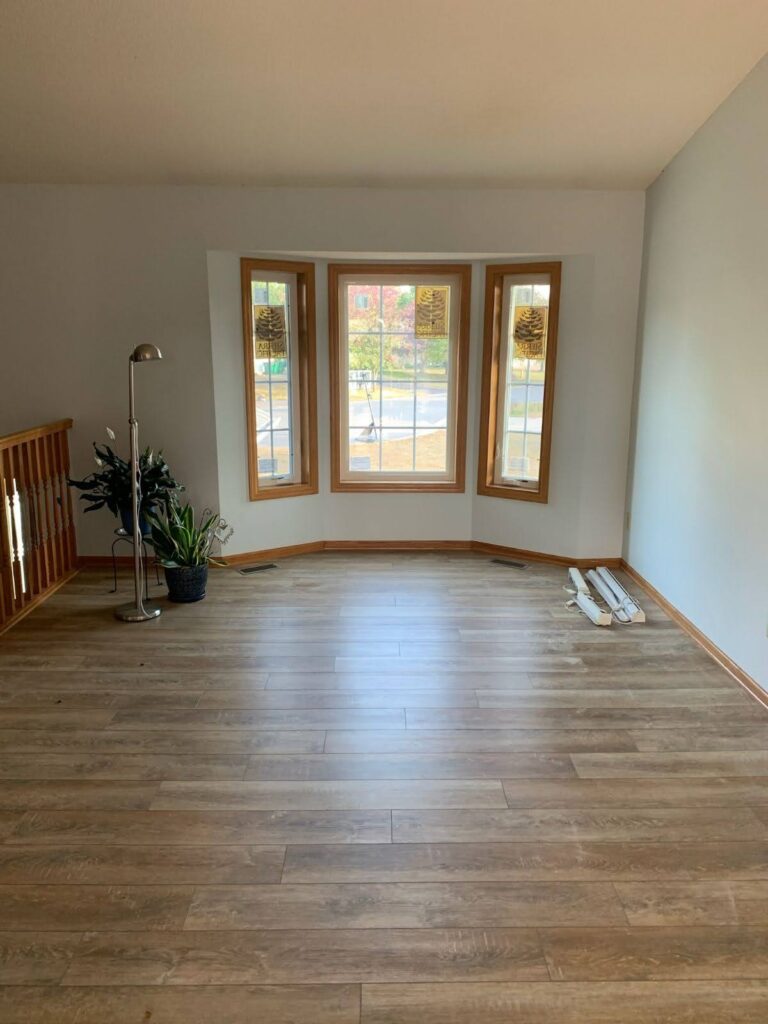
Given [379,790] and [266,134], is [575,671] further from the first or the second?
[266,134]

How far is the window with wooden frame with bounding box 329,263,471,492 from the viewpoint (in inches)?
199

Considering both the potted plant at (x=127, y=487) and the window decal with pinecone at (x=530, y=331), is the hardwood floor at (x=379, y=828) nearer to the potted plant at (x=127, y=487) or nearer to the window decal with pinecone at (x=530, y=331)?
the potted plant at (x=127, y=487)

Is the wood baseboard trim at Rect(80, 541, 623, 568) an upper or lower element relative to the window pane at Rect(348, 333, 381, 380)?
lower

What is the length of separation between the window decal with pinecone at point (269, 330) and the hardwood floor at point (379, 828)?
7.05 feet

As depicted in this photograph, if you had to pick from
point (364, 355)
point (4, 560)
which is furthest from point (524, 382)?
point (4, 560)

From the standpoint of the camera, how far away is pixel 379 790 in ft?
8.00

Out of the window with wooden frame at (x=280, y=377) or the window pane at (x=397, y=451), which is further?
the window pane at (x=397, y=451)

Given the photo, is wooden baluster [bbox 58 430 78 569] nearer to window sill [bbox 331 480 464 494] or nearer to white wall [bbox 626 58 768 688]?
→ window sill [bbox 331 480 464 494]

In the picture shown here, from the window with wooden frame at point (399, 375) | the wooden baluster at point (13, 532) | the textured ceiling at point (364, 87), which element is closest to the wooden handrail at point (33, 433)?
the wooden baluster at point (13, 532)

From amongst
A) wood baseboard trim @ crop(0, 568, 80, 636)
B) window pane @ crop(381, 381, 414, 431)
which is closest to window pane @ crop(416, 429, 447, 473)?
window pane @ crop(381, 381, 414, 431)

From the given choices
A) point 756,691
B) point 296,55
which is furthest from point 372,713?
point 296,55

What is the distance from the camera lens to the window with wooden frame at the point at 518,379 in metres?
4.83

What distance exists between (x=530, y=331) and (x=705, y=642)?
2.43m

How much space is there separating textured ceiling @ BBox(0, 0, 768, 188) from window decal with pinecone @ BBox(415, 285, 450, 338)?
2.62 feet
